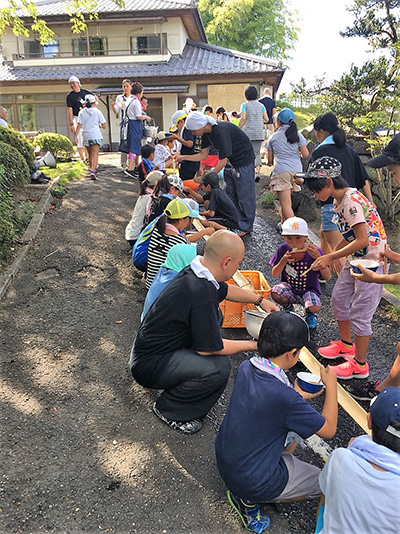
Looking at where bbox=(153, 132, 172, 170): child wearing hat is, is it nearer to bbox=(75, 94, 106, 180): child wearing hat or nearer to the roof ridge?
bbox=(75, 94, 106, 180): child wearing hat

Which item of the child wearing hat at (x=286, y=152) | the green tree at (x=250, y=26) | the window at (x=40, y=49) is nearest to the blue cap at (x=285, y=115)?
the child wearing hat at (x=286, y=152)

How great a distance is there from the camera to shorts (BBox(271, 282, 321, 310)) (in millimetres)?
4293

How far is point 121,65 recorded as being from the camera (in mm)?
19938

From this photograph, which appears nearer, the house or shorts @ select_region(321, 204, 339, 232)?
shorts @ select_region(321, 204, 339, 232)

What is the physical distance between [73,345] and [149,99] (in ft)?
56.4

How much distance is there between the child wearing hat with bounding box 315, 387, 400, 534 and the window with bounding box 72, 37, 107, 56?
71.5ft

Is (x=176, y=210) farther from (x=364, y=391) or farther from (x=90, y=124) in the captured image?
(x=90, y=124)

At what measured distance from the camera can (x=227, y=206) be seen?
6.23 m

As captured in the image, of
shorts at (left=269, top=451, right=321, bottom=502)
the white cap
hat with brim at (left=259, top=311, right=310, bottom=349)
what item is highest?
the white cap

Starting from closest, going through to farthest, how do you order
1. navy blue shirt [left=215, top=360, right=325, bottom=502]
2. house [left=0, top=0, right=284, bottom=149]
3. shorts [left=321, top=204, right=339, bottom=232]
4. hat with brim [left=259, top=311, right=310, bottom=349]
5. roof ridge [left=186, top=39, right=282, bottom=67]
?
navy blue shirt [left=215, top=360, right=325, bottom=502]
hat with brim [left=259, top=311, right=310, bottom=349]
shorts [left=321, top=204, right=339, bottom=232]
house [left=0, top=0, right=284, bottom=149]
roof ridge [left=186, top=39, right=282, bottom=67]

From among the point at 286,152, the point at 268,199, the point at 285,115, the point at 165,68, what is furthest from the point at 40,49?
the point at 286,152

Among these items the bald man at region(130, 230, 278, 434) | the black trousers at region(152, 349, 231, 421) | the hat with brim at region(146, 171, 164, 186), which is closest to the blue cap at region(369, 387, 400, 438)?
the bald man at region(130, 230, 278, 434)

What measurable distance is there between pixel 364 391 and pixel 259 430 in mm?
1676

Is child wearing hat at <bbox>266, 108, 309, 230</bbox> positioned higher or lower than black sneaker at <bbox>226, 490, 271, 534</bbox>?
higher
